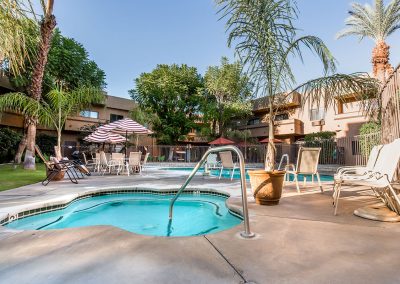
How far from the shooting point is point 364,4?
17125 mm

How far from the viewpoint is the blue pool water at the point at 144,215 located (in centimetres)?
398

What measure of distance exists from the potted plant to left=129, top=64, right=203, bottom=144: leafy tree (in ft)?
69.0

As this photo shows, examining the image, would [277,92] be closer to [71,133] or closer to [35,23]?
[35,23]

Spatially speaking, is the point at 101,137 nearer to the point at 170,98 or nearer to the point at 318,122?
the point at 170,98

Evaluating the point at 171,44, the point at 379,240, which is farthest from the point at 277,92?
the point at 171,44

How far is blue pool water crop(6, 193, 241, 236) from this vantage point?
398 cm

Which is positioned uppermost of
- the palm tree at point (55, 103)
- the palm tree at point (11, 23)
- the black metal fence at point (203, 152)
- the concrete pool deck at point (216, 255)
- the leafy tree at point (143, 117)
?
the leafy tree at point (143, 117)

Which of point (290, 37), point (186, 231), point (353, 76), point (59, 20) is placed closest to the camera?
point (186, 231)

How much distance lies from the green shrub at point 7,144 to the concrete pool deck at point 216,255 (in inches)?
636

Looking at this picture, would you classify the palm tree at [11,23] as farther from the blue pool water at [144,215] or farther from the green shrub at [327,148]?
the green shrub at [327,148]

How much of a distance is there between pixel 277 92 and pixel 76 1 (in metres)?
7.32

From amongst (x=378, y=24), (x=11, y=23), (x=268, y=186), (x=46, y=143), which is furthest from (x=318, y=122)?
(x=46, y=143)

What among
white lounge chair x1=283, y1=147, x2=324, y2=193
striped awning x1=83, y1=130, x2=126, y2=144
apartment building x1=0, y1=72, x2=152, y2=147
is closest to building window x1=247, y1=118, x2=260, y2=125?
apartment building x1=0, y1=72, x2=152, y2=147

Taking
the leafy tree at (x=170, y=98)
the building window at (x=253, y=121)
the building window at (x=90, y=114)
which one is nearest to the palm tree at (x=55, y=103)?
the leafy tree at (x=170, y=98)
